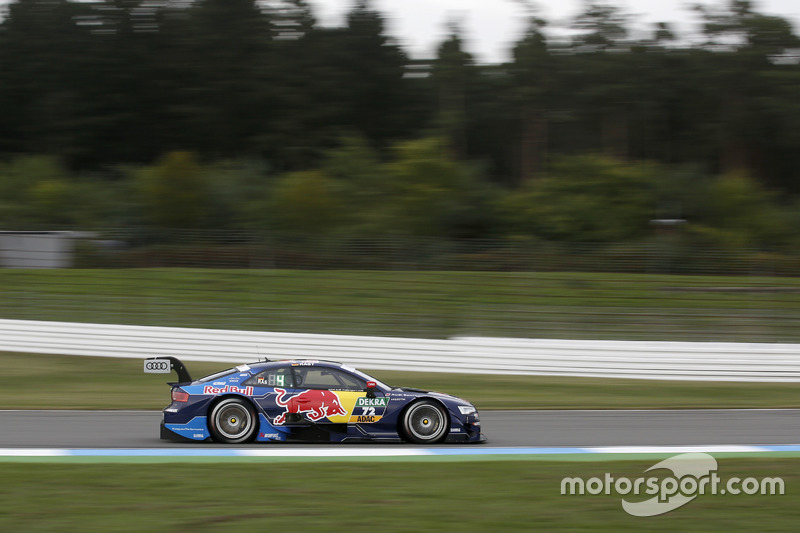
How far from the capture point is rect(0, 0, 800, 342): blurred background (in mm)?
19984

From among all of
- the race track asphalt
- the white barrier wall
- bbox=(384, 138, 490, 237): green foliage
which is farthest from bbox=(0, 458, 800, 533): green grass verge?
bbox=(384, 138, 490, 237): green foliage

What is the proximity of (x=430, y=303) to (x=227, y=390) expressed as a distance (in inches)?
462

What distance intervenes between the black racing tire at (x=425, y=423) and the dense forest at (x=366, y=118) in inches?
1098

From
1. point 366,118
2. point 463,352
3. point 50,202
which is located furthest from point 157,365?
point 366,118

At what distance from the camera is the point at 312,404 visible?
8820mm

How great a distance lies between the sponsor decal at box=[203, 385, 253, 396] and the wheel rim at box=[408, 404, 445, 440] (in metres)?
1.66

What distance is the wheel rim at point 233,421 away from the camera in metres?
8.76

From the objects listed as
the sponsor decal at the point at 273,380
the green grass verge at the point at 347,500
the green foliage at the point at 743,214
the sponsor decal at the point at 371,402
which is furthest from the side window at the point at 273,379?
the green foliage at the point at 743,214

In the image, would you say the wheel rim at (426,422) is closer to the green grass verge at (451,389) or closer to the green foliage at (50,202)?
the green grass verge at (451,389)

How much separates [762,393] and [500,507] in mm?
10235

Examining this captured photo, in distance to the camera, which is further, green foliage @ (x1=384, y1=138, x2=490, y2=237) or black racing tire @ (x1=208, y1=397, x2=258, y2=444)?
green foliage @ (x1=384, y1=138, x2=490, y2=237)

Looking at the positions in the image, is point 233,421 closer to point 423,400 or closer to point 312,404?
point 312,404

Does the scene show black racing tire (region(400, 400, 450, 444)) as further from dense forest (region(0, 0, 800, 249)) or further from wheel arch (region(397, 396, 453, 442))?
dense forest (region(0, 0, 800, 249))

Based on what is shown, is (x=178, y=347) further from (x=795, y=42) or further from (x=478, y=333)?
(x=795, y=42)
